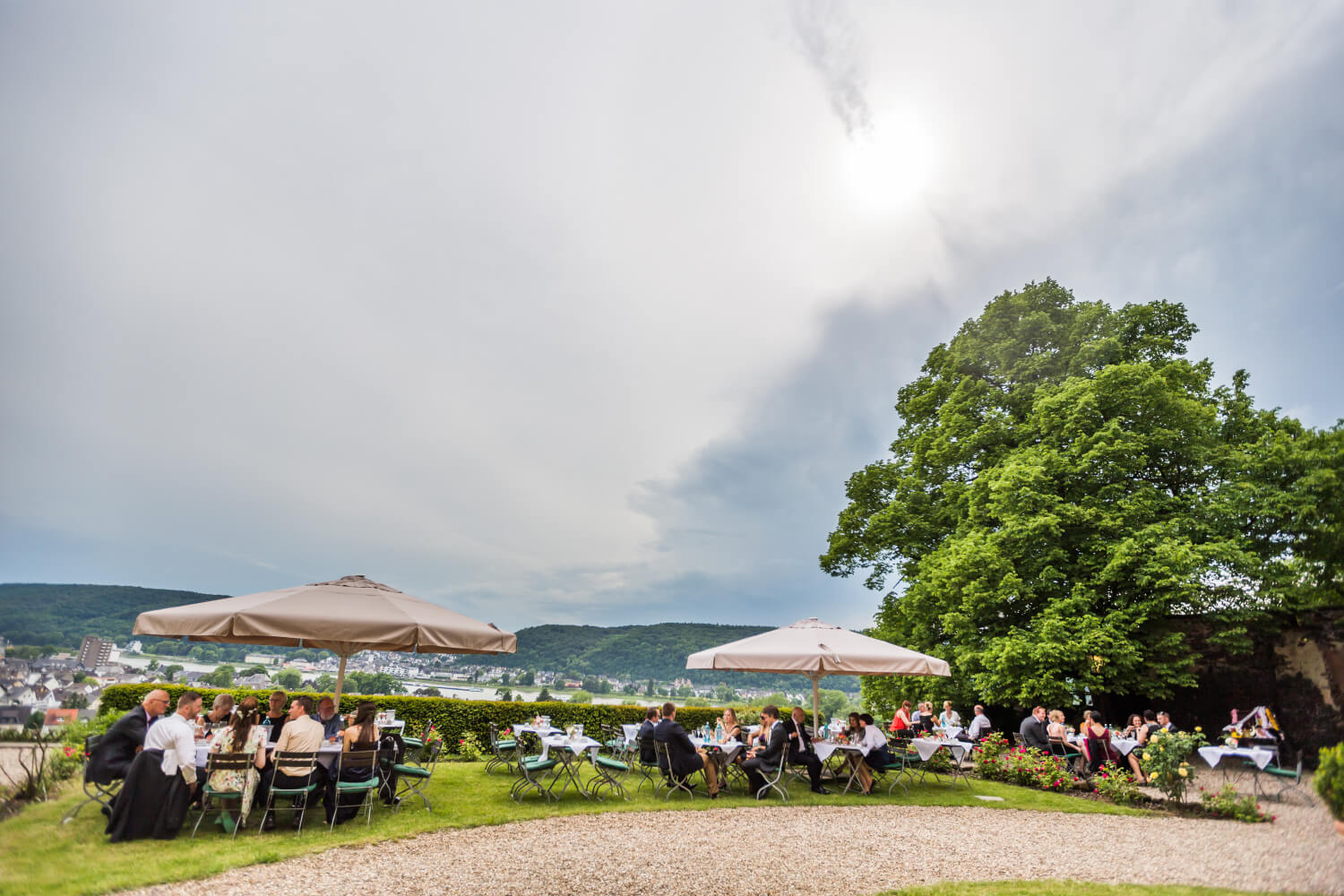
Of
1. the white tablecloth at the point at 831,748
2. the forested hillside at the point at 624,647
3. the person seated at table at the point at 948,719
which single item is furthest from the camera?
the forested hillside at the point at 624,647

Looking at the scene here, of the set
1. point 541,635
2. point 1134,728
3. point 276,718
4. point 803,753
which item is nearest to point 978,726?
point 1134,728

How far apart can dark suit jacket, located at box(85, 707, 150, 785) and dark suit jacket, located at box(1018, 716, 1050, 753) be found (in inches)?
550

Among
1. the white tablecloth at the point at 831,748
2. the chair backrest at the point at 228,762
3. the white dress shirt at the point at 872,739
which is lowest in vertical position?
the white tablecloth at the point at 831,748

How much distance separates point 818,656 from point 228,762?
7865 mm

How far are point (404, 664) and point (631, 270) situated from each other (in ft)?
37.2

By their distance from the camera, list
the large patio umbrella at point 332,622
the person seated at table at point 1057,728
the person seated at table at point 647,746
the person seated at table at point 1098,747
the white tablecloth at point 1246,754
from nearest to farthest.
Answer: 1. the white tablecloth at point 1246,754
2. the large patio umbrella at point 332,622
3. the person seated at table at point 647,746
4. the person seated at table at point 1098,747
5. the person seated at table at point 1057,728

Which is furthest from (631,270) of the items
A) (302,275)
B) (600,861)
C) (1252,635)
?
(1252,635)

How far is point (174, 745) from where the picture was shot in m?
6.25

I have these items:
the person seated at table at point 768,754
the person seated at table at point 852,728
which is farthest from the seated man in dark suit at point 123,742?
the person seated at table at point 852,728

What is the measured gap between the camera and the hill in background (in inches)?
95.3

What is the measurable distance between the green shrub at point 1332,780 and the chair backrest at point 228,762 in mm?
8369

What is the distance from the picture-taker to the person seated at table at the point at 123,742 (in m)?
6.04

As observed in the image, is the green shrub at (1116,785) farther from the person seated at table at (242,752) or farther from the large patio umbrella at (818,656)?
the person seated at table at (242,752)

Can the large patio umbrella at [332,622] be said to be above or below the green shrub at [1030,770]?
above
